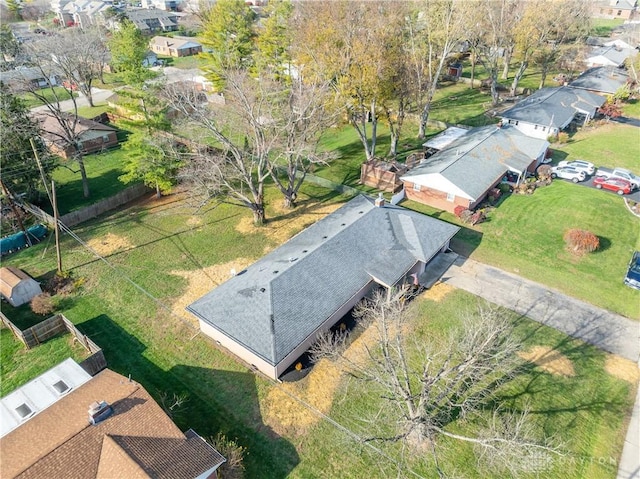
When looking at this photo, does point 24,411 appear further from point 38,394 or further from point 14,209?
point 14,209

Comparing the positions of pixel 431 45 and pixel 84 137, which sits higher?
pixel 431 45

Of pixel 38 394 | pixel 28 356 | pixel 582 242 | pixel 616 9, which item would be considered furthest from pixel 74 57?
Answer: pixel 616 9

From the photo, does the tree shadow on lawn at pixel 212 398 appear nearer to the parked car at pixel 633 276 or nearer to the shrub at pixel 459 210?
the shrub at pixel 459 210

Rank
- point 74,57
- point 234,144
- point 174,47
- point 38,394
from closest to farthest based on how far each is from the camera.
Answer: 1. point 38,394
2. point 234,144
3. point 74,57
4. point 174,47

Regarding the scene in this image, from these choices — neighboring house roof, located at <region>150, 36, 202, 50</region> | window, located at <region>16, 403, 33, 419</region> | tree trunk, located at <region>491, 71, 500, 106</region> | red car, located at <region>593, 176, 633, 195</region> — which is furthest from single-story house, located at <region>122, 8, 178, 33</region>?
window, located at <region>16, 403, 33, 419</region>

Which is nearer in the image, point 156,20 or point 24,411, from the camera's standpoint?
point 24,411

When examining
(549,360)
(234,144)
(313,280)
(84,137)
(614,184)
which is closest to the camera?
(549,360)

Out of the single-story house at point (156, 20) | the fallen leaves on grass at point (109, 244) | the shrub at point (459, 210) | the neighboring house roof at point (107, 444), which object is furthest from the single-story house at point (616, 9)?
the neighboring house roof at point (107, 444)
